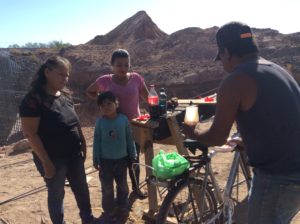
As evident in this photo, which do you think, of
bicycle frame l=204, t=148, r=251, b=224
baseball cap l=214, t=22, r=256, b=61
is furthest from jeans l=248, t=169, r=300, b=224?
bicycle frame l=204, t=148, r=251, b=224

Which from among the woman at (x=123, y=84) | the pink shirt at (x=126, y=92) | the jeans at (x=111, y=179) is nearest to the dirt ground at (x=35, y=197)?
the jeans at (x=111, y=179)

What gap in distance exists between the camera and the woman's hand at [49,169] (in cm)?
330

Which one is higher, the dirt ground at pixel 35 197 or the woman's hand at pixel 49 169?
the woman's hand at pixel 49 169

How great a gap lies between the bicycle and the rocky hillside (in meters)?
9.62

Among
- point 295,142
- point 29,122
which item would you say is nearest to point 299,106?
point 295,142

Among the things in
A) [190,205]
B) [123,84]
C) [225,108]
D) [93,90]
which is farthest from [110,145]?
[225,108]

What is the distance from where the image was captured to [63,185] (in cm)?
353

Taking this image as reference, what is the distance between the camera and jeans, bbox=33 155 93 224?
345 centimetres

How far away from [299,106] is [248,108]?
310 millimetres

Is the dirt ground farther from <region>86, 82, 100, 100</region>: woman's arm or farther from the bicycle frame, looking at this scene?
<region>86, 82, 100, 100</region>: woman's arm

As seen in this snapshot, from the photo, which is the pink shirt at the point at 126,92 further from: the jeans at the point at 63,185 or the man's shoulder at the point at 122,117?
the jeans at the point at 63,185

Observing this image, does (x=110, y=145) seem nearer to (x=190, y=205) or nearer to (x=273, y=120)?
(x=190, y=205)

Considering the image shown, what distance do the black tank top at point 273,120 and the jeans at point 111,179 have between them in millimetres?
2127

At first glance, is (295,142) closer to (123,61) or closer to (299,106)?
(299,106)
